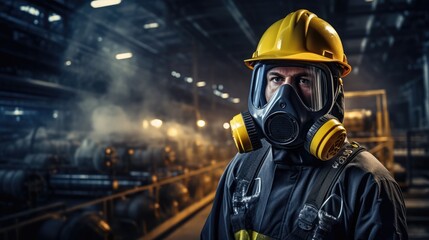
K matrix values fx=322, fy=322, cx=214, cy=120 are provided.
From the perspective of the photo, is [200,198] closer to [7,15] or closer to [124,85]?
[124,85]

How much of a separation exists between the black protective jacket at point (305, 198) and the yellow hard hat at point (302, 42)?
472 millimetres

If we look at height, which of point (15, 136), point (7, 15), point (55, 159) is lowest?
point (55, 159)

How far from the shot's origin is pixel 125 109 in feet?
42.4

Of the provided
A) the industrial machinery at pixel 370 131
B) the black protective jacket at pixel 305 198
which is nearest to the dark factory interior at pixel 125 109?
the industrial machinery at pixel 370 131

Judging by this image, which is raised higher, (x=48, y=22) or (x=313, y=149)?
(x=48, y=22)

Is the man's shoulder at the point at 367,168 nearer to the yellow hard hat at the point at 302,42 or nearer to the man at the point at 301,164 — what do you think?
the man at the point at 301,164

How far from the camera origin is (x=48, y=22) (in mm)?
8641

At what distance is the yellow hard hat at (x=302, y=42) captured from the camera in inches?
Result: 62.4

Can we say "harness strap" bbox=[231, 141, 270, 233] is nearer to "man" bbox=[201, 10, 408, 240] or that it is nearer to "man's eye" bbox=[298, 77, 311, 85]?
"man" bbox=[201, 10, 408, 240]

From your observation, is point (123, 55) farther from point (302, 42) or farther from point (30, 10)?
point (302, 42)

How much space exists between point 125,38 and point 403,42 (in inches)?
435

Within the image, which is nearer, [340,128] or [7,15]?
[340,128]

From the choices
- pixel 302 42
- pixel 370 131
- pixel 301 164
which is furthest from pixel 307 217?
pixel 370 131

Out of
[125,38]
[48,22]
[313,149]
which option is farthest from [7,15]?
[313,149]
